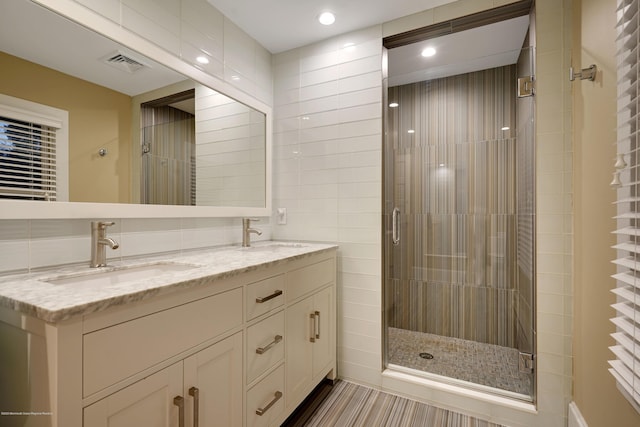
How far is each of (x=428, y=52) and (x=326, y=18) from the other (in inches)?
29.1

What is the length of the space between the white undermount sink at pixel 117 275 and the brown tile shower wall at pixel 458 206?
4.57 ft

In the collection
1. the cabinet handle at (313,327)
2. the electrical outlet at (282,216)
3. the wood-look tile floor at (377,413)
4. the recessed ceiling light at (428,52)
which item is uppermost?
the recessed ceiling light at (428,52)

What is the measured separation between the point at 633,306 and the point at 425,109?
1.48 metres

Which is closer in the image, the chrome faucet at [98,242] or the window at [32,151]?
the window at [32,151]

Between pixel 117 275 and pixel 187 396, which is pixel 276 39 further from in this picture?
pixel 187 396

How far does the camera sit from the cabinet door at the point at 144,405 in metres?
0.75

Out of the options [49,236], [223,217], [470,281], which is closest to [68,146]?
[49,236]

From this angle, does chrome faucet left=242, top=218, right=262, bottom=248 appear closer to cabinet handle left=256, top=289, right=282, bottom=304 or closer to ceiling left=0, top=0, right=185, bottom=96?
cabinet handle left=256, top=289, right=282, bottom=304

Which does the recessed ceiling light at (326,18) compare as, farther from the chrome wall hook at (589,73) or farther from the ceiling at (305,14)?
the chrome wall hook at (589,73)

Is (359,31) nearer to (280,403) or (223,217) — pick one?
(223,217)

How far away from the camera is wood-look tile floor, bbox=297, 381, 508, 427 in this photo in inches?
65.2

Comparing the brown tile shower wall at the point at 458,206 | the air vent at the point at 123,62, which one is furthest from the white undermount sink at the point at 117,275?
the brown tile shower wall at the point at 458,206

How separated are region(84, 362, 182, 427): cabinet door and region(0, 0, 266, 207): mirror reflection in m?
0.80

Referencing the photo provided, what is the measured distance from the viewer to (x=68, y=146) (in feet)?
3.90
